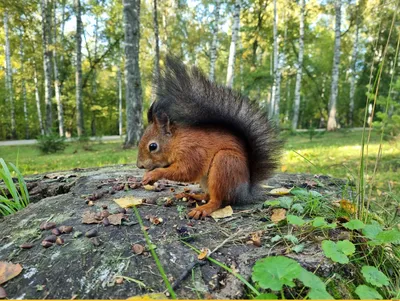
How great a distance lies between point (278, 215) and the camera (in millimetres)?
1489

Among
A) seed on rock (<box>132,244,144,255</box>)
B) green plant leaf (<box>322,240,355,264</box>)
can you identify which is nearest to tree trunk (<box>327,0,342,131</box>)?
green plant leaf (<box>322,240,355,264</box>)

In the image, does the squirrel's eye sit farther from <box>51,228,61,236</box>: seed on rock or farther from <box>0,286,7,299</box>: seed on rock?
<box>0,286,7,299</box>: seed on rock

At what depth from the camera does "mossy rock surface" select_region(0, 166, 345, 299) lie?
39.0 inches

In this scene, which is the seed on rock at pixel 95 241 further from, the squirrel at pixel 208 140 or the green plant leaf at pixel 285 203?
the green plant leaf at pixel 285 203

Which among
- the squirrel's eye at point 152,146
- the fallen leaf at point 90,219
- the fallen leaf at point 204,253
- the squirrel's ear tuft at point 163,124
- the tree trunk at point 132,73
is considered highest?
the tree trunk at point 132,73

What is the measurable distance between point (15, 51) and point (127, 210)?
21.0 metres

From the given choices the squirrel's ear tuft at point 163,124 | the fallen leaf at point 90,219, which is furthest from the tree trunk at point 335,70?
the fallen leaf at point 90,219

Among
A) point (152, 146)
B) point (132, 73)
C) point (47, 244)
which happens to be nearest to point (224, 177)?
point (152, 146)

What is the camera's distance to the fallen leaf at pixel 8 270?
3.39ft

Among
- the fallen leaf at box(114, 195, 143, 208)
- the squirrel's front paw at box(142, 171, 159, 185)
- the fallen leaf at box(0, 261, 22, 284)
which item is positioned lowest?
the fallen leaf at box(0, 261, 22, 284)

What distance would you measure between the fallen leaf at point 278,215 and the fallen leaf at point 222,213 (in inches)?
9.2

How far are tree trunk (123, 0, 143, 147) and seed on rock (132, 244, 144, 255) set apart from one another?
24.3 ft

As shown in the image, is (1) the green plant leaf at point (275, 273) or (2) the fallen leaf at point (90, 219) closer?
(1) the green plant leaf at point (275, 273)

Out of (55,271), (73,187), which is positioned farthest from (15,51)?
(55,271)
